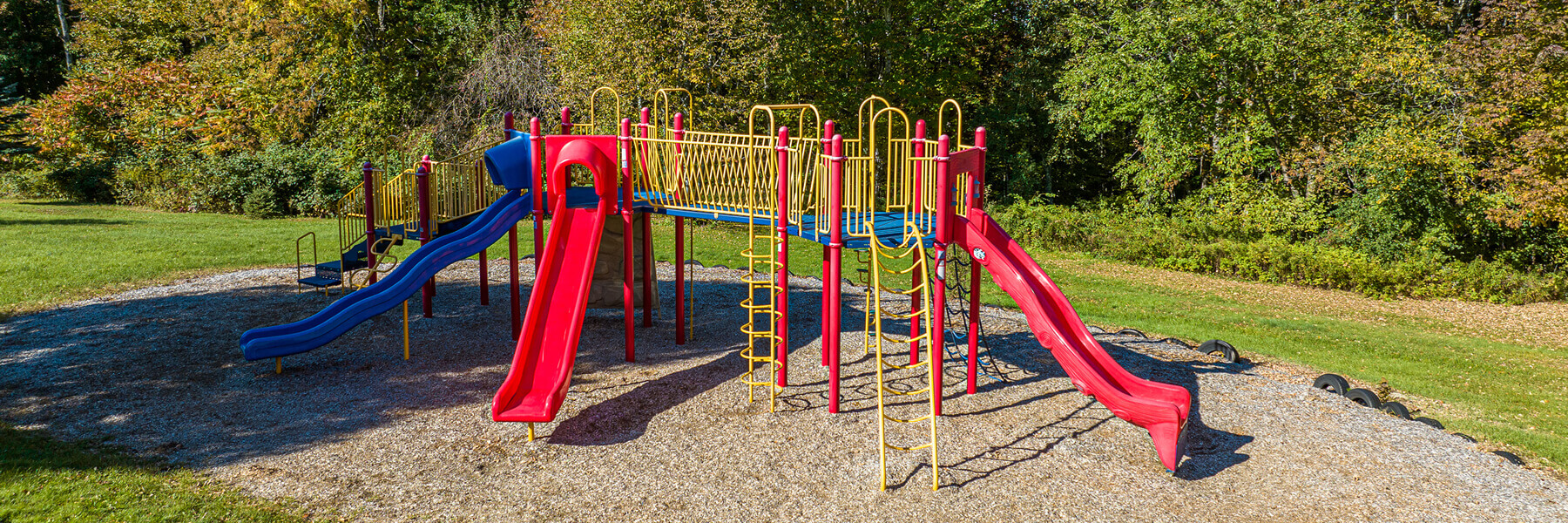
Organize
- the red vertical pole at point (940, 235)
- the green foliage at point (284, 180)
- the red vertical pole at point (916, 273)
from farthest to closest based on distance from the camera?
1. the green foliage at point (284, 180)
2. the red vertical pole at point (916, 273)
3. the red vertical pole at point (940, 235)

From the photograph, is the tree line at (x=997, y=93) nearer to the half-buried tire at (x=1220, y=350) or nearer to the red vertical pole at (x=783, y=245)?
the half-buried tire at (x=1220, y=350)

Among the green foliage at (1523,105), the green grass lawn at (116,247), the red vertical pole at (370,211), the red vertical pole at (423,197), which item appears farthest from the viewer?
the green foliage at (1523,105)

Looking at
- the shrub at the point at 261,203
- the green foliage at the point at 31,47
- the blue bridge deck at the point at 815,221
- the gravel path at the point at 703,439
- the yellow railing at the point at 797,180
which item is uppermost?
the green foliage at the point at 31,47

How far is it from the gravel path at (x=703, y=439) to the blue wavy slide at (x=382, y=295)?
1.27 feet

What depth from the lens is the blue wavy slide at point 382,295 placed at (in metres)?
9.86

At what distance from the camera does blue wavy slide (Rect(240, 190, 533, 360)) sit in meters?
9.86

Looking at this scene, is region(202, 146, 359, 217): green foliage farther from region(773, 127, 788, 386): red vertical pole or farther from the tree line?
region(773, 127, 788, 386): red vertical pole

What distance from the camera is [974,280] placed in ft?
30.4

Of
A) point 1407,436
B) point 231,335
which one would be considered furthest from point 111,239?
point 1407,436

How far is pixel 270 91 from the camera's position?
25.9 meters

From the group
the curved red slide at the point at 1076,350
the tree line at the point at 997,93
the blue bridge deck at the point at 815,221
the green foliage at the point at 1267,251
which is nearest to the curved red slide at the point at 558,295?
the blue bridge deck at the point at 815,221

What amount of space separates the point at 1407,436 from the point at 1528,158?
11.5m

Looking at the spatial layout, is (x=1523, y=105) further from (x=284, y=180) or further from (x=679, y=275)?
(x=284, y=180)

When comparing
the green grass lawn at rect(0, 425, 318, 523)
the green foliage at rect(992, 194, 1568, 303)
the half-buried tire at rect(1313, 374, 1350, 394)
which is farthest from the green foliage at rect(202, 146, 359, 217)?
the half-buried tire at rect(1313, 374, 1350, 394)
